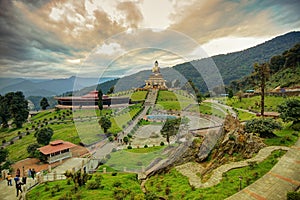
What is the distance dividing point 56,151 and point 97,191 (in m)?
10.5

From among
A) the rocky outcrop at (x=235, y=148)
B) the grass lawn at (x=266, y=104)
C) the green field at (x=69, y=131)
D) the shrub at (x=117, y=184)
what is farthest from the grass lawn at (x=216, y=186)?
the grass lawn at (x=266, y=104)

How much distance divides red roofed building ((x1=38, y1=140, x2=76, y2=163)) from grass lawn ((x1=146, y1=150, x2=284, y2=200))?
11441mm

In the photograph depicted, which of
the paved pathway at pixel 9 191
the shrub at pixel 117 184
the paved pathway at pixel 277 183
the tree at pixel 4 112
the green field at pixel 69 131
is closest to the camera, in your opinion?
the paved pathway at pixel 277 183

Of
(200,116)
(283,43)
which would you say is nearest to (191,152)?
(200,116)

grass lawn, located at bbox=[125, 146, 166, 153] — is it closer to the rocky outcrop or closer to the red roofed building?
the rocky outcrop

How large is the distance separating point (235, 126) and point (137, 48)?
1190 cm

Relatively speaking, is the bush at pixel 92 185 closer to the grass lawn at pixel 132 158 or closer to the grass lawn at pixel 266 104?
the grass lawn at pixel 132 158

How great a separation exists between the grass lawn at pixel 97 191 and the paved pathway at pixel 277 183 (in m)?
6.10

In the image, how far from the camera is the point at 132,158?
1891 centimetres

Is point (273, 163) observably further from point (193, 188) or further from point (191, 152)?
point (191, 152)

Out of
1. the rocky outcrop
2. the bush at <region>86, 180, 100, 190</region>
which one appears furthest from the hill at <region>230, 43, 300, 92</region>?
the bush at <region>86, 180, 100, 190</region>

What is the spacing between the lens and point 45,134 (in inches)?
977

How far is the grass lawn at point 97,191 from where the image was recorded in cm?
1159

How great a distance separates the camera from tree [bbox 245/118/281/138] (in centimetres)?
1599
